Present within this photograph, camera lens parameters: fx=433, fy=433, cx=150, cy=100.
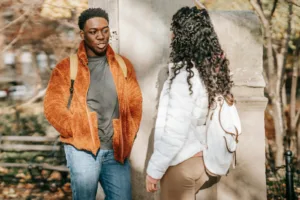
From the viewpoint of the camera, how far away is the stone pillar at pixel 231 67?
12.7 feet

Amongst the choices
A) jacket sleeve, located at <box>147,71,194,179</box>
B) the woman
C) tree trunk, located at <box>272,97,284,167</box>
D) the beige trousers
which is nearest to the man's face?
the woman

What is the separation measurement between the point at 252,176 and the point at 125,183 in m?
1.28

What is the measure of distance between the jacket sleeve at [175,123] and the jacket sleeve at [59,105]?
0.85 m

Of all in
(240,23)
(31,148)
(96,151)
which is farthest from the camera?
(31,148)

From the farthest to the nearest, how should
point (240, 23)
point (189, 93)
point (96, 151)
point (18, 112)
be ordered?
point (18, 112) → point (240, 23) → point (96, 151) → point (189, 93)

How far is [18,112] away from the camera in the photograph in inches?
421

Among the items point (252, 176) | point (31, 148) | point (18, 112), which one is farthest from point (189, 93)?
point (18, 112)

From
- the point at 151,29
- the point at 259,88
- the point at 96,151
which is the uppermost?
the point at 151,29

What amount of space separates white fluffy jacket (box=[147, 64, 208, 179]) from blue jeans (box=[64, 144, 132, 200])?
24.3 inches

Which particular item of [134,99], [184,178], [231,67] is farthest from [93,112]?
[231,67]

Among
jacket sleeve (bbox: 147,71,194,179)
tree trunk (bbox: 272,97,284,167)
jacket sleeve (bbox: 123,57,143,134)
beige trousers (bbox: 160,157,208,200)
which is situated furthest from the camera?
tree trunk (bbox: 272,97,284,167)

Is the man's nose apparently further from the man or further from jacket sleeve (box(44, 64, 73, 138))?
jacket sleeve (box(44, 64, 73, 138))

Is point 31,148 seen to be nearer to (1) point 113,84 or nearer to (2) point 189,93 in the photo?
(1) point 113,84

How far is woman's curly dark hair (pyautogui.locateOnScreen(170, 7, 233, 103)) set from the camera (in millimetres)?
2852
